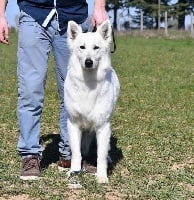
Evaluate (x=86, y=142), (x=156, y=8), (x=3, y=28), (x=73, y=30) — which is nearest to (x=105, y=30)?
(x=73, y=30)

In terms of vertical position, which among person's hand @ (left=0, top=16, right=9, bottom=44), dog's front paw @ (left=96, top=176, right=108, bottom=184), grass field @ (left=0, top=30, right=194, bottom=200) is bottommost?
grass field @ (left=0, top=30, right=194, bottom=200)

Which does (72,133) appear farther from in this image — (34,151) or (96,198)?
(96,198)

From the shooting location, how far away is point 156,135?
6367mm

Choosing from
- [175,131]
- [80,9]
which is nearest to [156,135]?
[175,131]

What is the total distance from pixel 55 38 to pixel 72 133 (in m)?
0.91

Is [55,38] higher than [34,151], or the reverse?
[55,38]

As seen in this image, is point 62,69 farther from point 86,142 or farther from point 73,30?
point 86,142

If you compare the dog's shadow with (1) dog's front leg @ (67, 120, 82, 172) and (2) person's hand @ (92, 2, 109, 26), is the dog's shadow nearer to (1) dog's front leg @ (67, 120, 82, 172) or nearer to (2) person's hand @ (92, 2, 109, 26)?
(1) dog's front leg @ (67, 120, 82, 172)

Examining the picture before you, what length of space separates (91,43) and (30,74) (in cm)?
63

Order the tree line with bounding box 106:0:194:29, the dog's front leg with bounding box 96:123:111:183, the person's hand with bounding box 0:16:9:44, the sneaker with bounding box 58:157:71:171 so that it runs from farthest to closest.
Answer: the tree line with bounding box 106:0:194:29, the sneaker with bounding box 58:157:71:171, the dog's front leg with bounding box 96:123:111:183, the person's hand with bounding box 0:16:9:44

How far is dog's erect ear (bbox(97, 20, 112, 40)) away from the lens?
4.42 metres

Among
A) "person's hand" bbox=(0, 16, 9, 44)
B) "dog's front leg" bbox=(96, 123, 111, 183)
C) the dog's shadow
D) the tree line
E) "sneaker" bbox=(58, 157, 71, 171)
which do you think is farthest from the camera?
the tree line

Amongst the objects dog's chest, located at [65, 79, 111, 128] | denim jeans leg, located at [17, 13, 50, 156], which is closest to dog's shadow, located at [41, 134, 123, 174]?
denim jeans leg, located at [17, 13, 50, 156]

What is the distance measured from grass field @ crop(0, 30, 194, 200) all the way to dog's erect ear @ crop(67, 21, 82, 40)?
1305 mm
